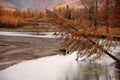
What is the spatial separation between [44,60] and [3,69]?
74.1 inches

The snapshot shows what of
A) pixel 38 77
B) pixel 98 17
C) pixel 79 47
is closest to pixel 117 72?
pixel 79 47

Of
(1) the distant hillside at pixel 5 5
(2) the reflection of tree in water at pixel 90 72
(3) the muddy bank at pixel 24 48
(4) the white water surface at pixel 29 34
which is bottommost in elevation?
(2) the reflection of tree in water at pixel 90 72

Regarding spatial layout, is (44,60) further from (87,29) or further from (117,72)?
(117,72)

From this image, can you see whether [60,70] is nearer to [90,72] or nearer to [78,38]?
[90,72]

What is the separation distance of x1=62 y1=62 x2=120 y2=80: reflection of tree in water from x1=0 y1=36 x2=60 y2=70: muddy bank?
7.44 feet

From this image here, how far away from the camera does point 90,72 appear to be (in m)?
9.59

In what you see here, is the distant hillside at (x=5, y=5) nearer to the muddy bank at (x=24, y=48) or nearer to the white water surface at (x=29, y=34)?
the white water surface at (x=29, y=34)

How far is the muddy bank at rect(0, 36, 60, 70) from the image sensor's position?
12.0m

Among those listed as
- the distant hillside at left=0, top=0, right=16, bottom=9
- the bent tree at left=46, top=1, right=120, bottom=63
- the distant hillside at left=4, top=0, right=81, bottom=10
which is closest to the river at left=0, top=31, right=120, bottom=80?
the bent tree at left=46, top=1, right=120, bottom=63

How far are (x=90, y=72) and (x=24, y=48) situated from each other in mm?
4417

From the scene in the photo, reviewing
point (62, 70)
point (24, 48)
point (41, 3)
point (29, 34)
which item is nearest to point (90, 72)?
point (62, 70)

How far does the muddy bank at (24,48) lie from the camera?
39.2 feet

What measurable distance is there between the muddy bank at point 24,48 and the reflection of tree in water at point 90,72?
7.44ft

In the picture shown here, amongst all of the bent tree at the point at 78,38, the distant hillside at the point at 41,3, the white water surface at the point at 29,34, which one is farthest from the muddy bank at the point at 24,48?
the bent tree at the point at 78,38
